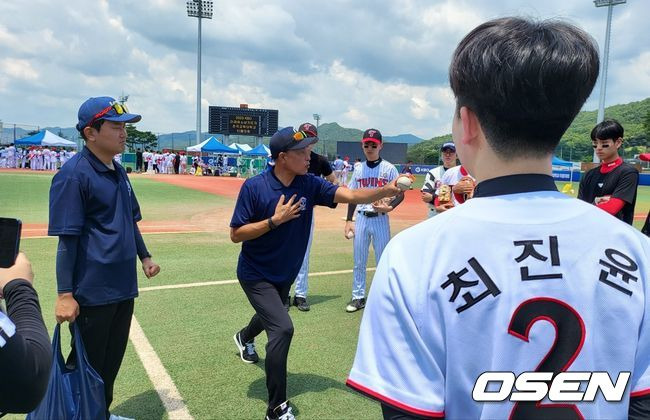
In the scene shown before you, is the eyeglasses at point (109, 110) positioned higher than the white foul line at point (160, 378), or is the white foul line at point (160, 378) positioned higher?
the eyeglasses at point (109, 110)

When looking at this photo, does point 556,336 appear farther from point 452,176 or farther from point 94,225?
point 452,176

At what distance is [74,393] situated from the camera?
8.95 feet

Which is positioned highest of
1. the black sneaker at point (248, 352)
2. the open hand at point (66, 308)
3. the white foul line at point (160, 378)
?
the open hand at point (66, 308)

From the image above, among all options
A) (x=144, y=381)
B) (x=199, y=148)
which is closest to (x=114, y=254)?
(x=144, y=381)

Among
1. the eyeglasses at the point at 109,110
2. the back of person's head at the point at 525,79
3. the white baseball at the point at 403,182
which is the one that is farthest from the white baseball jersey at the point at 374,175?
the back of person's head at the point at 525,79

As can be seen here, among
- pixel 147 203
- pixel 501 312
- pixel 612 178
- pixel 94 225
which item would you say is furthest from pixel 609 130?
pixel 147 203

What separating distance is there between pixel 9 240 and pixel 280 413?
2.22m

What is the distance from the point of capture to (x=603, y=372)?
1008mm

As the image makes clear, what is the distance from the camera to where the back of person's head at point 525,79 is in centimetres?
100

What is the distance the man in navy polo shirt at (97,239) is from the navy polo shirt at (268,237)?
0.86 m

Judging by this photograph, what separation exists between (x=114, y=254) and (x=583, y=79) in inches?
113

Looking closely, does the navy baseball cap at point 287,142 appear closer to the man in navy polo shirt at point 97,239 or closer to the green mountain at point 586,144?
the man in navy polo shirt at point 97,239

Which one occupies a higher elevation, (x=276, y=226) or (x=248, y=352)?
(x=276, y=226)

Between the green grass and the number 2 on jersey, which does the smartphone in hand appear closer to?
the number 2 on jersey
